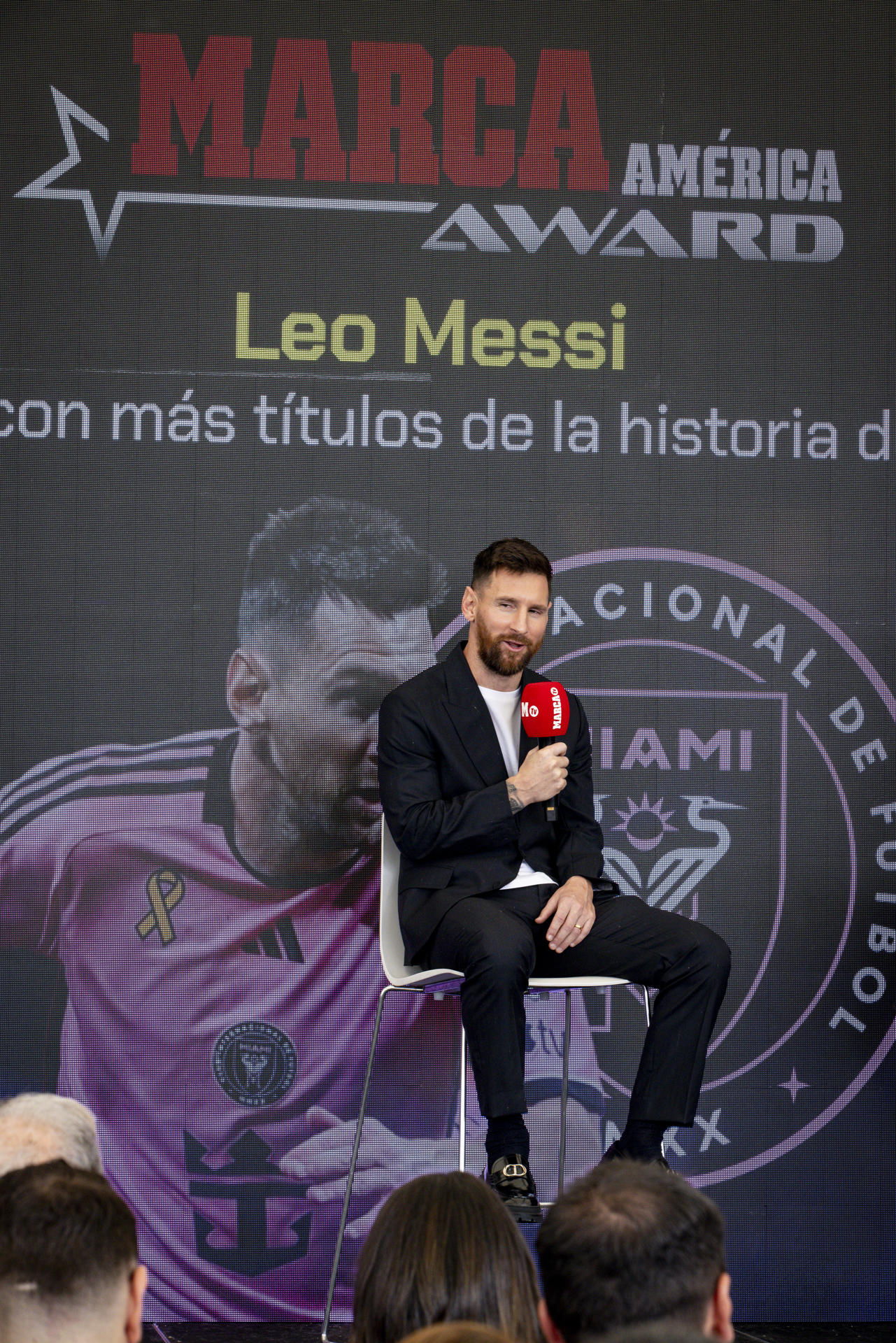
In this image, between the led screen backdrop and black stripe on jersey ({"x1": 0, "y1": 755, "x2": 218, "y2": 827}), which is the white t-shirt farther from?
black stripe on jersey ({"x1": 0, "y1": 755, "x2": 218, "y2": 827})

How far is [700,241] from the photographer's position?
3.50 meters

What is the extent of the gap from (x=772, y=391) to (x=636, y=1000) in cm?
153

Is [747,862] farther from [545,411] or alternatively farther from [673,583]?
[545,411]

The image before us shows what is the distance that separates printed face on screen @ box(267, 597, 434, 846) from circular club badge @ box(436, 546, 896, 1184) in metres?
0.16

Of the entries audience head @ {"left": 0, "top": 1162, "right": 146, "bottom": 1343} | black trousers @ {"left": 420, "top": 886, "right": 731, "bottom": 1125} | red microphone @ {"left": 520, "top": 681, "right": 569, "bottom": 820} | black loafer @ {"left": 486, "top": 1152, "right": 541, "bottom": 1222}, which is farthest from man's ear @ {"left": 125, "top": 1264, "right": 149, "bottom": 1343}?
red microphone @ {"left": 520, "top": 681, "right": 569, "bottom": 820}

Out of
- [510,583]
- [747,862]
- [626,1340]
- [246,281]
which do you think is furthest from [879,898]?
[626,1340]

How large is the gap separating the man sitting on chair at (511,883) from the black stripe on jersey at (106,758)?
1.86ft

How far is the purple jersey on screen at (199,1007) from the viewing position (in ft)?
10.5

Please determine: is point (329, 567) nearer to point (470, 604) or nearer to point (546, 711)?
point (470, 604)

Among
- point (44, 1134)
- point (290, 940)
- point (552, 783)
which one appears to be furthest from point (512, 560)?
point (44, 1134)

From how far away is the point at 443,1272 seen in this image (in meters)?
1.20

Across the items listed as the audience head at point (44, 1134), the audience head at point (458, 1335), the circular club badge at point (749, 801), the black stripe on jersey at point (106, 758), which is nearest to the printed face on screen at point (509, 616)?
the circular club badge at point (749, 801)

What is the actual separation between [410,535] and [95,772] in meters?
0.93

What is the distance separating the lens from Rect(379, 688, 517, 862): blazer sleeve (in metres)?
2.80
